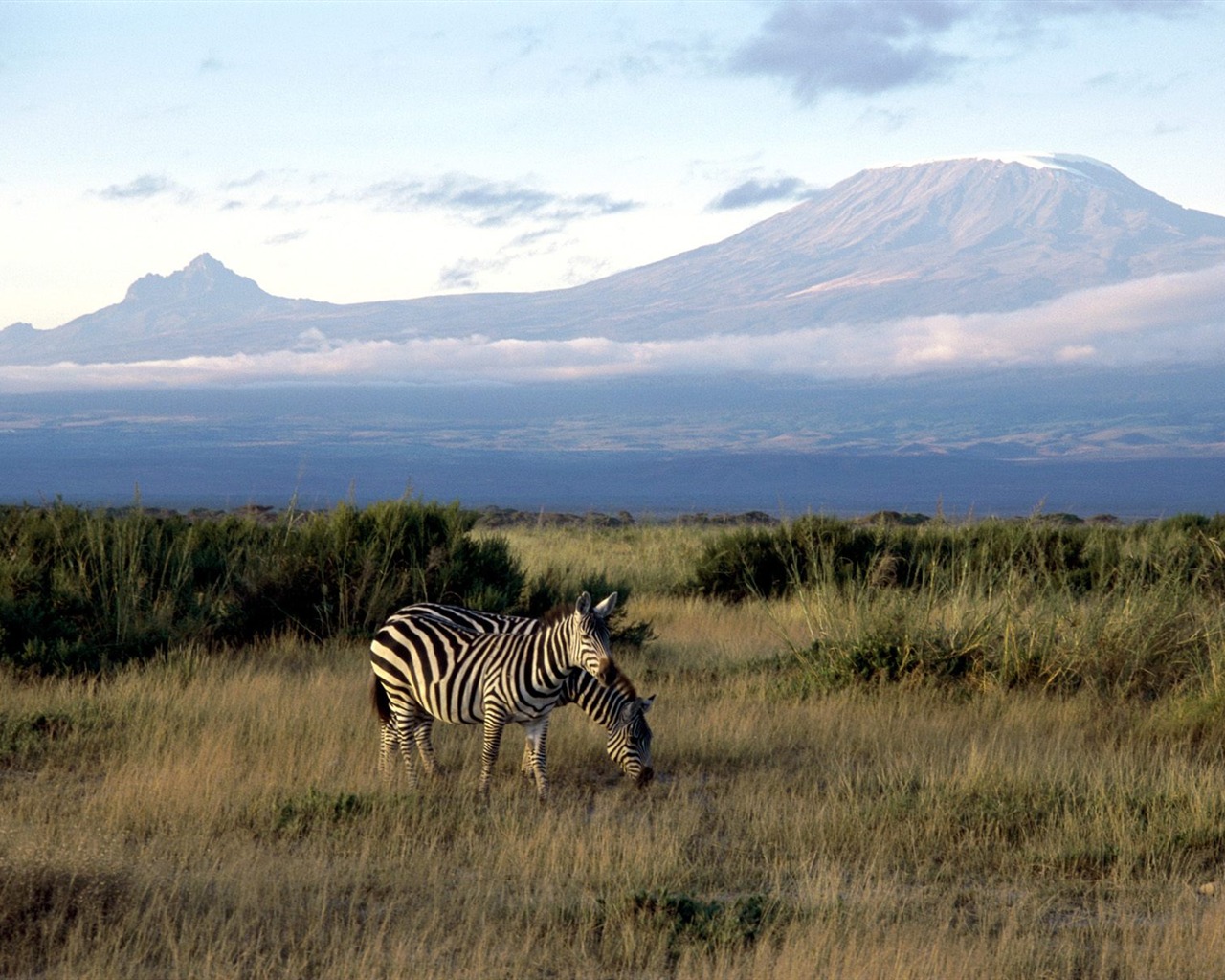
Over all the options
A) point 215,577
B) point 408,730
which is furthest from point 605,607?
point 215,577

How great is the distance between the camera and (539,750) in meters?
8.16

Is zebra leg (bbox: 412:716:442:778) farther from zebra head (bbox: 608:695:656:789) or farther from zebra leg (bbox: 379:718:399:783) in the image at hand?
zebra head (bbox: 608:695:656:789)

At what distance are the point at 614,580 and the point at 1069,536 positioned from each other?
693 cm

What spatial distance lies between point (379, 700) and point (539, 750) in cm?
125

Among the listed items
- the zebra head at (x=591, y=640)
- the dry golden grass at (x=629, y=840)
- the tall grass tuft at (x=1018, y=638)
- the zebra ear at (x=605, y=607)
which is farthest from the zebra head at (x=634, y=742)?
the tall grass tuft at (x=1018, y=638)

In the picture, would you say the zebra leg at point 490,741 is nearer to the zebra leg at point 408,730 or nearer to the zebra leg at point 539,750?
the zebra leg at point 539,750

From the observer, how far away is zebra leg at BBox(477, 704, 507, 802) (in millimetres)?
8008

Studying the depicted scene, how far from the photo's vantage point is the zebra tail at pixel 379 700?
874cm

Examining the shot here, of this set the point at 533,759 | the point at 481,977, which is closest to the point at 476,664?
the point at 533,759

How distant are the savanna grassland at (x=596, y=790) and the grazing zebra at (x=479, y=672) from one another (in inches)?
16.9

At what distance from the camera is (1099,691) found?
11.1m

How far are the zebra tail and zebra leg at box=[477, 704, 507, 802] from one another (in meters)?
0.94

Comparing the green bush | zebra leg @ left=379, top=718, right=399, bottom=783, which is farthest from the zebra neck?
the green bush

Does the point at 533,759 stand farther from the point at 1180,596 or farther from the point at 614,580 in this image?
the point at 614,580
